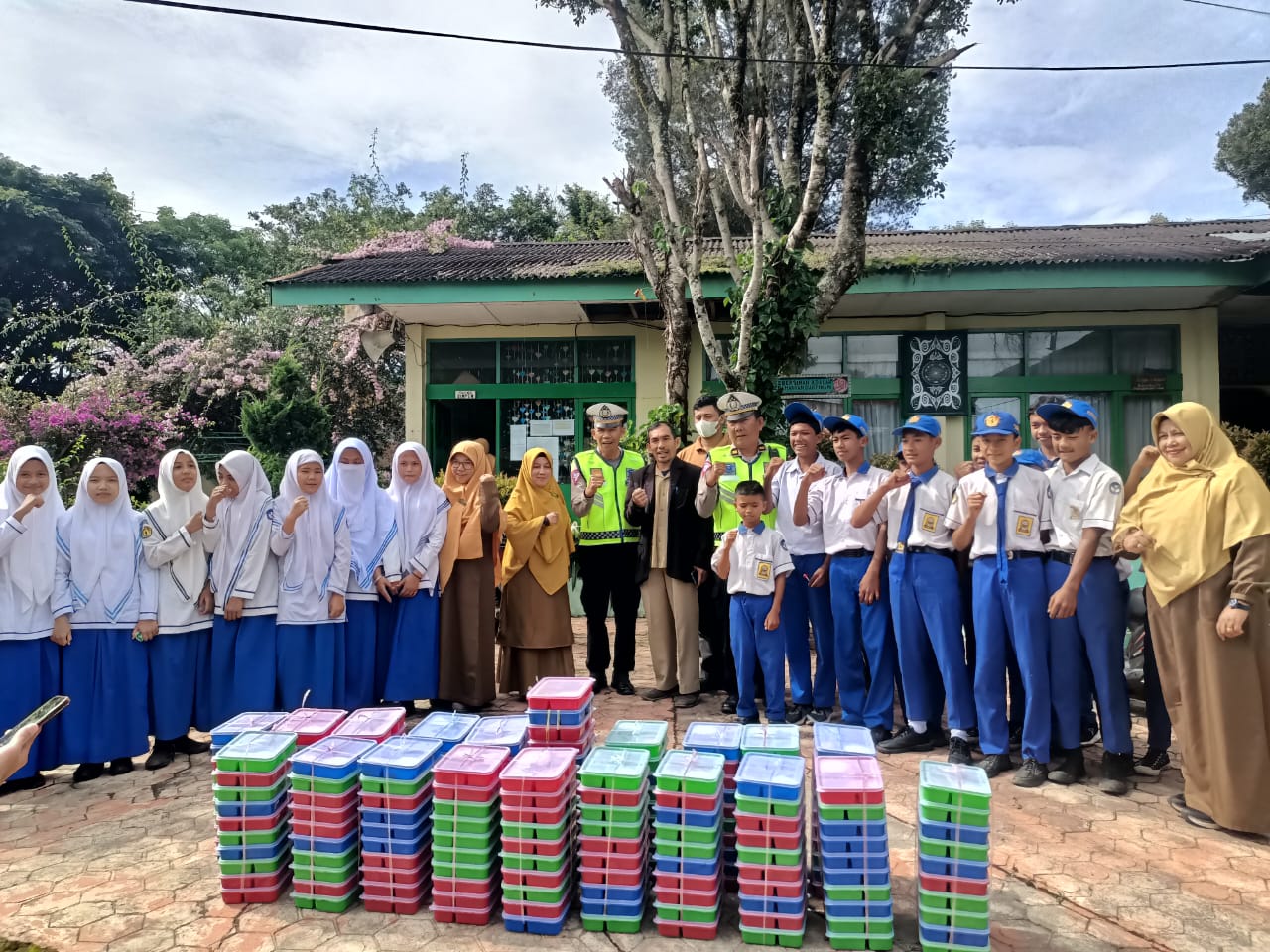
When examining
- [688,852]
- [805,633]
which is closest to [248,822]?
[688,852]

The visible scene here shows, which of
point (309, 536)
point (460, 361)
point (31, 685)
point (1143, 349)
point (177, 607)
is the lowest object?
point (31, 685)

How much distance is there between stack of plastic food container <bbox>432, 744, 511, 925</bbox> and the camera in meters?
2.72

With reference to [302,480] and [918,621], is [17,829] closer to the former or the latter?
[302,480]

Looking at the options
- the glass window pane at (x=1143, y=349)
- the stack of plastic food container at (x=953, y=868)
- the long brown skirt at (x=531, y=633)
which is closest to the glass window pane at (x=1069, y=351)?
the glass window pane at (x=1143, y=349)

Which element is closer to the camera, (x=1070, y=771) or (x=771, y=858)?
(x=771, y=858)

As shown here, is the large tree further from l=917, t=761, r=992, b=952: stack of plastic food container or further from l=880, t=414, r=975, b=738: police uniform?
l=917, t=761, r=992, b=952: stack of plastic food container

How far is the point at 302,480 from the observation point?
184 inches

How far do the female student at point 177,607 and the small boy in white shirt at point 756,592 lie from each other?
2.95 m

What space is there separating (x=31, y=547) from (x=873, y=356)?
952cm

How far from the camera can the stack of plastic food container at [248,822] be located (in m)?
2.85

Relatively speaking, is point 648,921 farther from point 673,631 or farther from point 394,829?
point 673,631

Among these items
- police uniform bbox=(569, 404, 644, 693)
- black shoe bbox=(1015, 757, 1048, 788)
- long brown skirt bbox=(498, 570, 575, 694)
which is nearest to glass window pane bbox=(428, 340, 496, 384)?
police uniform bbox=(569, 404, 644, 693)

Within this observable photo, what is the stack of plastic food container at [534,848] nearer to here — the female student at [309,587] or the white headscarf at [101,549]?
the female student at [309,587]

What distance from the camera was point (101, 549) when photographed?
14.0 ft
